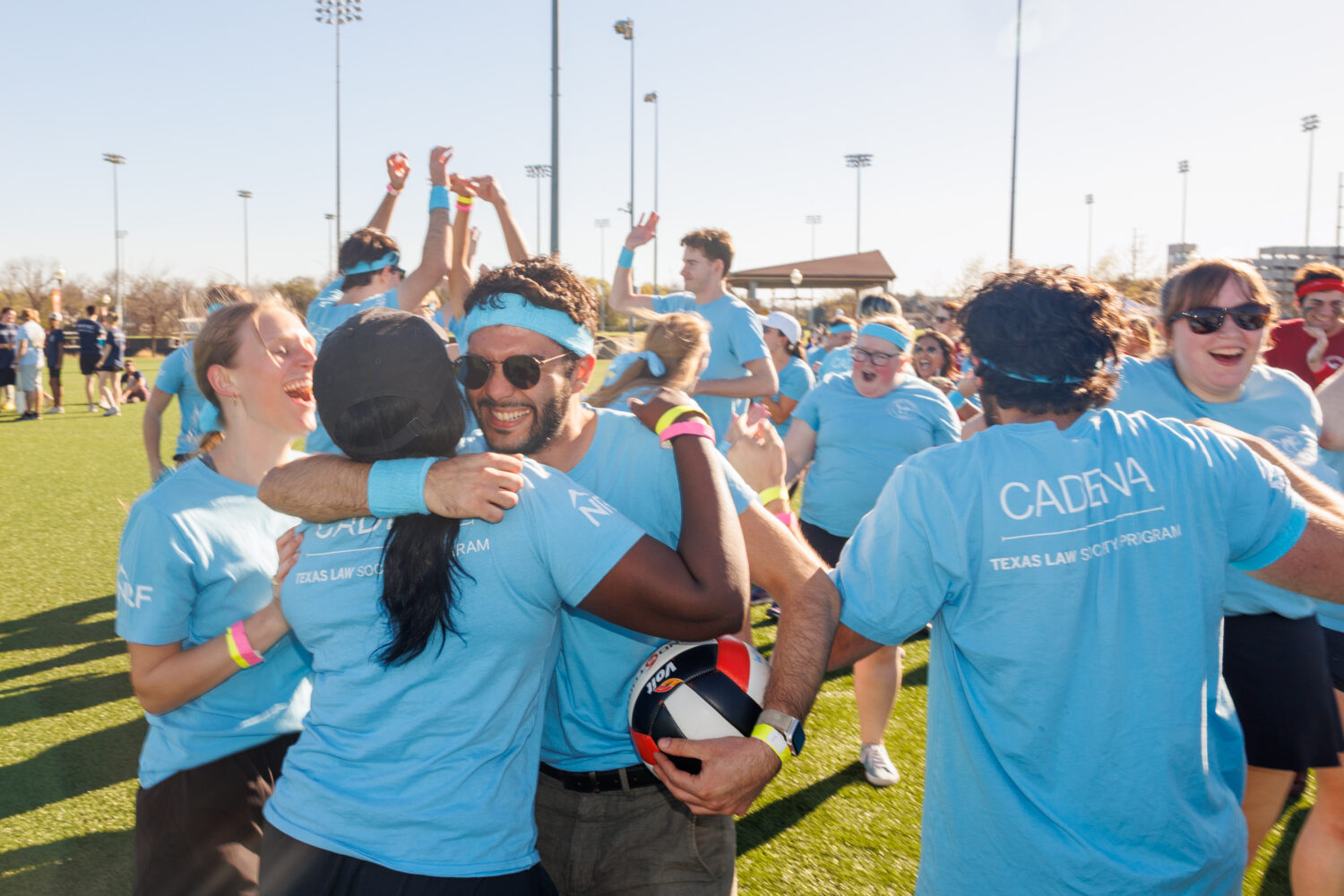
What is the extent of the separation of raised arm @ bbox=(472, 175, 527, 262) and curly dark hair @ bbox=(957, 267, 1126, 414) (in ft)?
9.82

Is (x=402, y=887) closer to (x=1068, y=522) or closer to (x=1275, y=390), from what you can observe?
(x=1068, y=522)

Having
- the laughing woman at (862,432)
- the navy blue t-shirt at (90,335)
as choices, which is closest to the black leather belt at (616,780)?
the laughing woman at (862,432)

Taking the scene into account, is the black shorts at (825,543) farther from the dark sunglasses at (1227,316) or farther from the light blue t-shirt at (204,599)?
the light blue t-shirt at (204,599)

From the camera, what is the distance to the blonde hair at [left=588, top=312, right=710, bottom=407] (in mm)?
3969

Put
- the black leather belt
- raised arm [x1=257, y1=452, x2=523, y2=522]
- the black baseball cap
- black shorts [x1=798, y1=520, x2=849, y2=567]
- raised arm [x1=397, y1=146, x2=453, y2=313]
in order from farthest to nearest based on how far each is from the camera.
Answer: black shorts [x1=798, y1=520, x2=849, y2=567] → raised arm [x1=397, y1=146, x2=453, y2=313] → the black leather belt → the black baseball cap → raised arm [x1=257, y1=452, x2=523, y2=522]

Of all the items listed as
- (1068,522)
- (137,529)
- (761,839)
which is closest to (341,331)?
(137,529)

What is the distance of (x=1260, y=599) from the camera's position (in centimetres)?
315

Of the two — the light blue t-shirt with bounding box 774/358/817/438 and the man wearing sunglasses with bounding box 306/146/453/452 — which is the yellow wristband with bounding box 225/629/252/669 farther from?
the light blue t-shirt with bounding box 774/358/817/438

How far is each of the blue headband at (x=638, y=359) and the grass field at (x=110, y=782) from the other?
2223 mm

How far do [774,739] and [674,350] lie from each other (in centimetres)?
239

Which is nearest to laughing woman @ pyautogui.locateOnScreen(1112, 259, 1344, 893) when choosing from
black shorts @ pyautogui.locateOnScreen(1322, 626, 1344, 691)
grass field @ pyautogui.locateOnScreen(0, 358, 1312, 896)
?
black shorts @ pyautogui.locateOnScreen(1322, 626, 1344, 691)

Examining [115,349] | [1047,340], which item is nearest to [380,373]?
[1047,340]

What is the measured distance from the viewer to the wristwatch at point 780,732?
2037mm

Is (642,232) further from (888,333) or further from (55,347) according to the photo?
(55,347)
